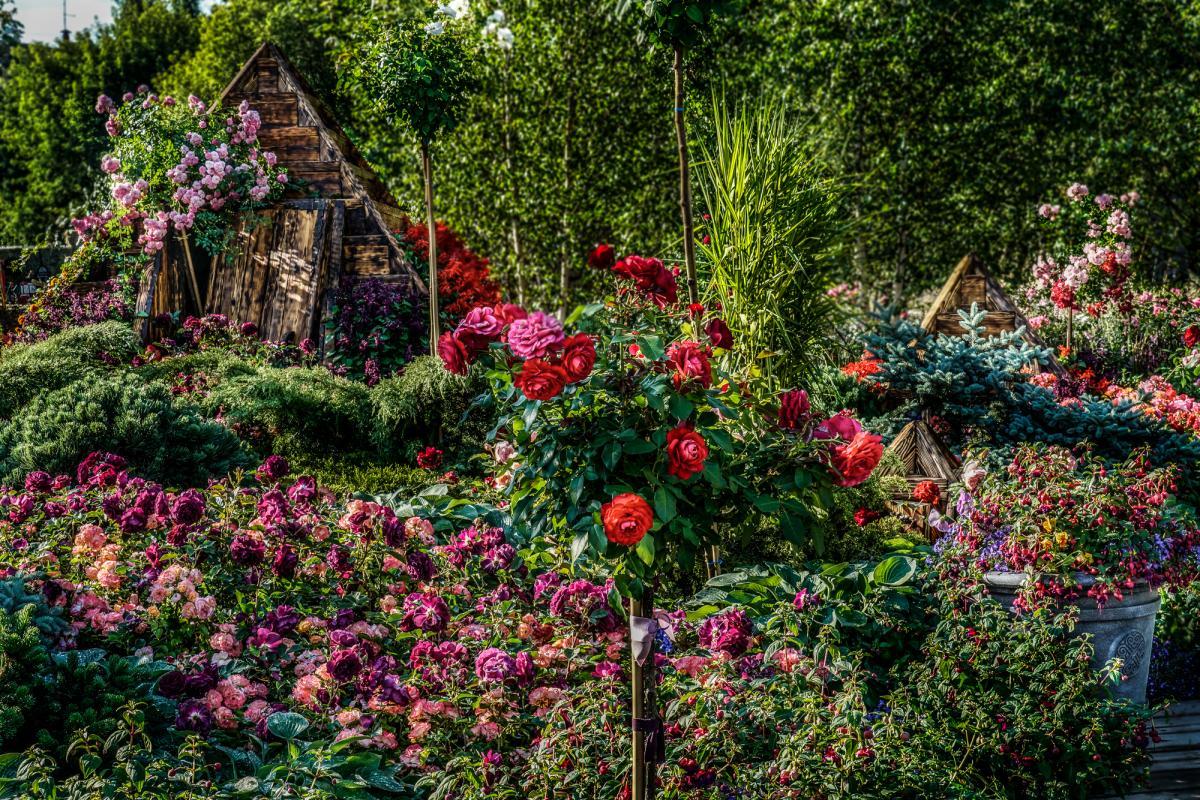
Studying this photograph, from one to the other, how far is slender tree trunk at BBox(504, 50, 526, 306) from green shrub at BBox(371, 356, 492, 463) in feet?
21.1

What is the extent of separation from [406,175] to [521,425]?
1102cm

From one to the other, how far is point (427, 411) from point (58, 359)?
220cm

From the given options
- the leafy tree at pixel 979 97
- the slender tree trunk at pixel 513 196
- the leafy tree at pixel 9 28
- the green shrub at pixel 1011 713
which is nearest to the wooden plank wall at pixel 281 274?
the slender tree trunk at pixel 513 196

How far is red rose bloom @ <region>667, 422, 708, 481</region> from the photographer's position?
2.26 meters

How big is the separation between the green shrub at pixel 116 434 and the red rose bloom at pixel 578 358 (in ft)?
11.0

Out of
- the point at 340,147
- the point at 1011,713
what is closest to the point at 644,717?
the point at 1011,713

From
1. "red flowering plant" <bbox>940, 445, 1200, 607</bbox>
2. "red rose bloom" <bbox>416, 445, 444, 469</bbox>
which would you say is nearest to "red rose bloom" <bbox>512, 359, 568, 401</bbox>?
"red flowering plant" <bbox>940, 445, 1200, 607</bbox>

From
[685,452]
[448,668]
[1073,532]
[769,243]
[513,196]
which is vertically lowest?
[448,668]

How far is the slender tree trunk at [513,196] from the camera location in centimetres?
1242

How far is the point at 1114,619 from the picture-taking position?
11.4 ft

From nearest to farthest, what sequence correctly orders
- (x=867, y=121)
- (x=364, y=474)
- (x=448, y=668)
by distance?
1. (x=448, y=668)
2. (x=364, y=474)
3. (x=867, y=121)

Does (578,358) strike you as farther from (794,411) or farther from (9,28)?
(9,28)

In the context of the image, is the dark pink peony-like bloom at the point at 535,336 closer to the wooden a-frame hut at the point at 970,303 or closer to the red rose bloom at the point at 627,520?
the red rose bloom at the point at 627,520

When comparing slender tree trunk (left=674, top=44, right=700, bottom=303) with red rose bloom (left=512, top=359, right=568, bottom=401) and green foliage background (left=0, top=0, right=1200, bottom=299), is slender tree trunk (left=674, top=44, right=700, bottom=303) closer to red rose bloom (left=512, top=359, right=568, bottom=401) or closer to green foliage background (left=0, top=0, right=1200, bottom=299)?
red rose bloom (left=512, top=359, right=568, bottom=401)
